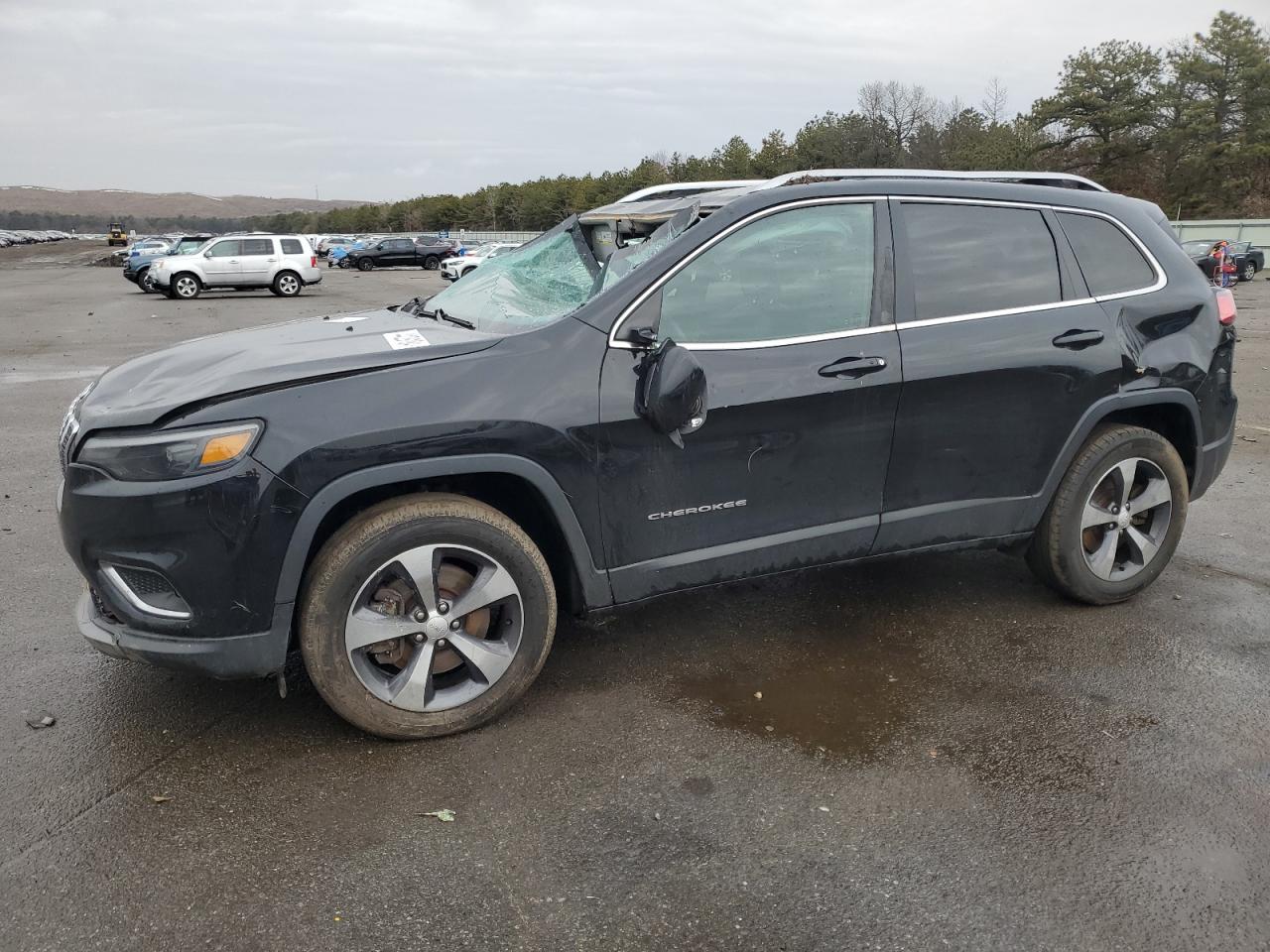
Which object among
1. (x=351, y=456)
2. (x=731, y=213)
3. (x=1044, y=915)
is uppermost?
(x=731, y=213)

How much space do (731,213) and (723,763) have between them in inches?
75.6

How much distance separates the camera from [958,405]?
12.3 ft

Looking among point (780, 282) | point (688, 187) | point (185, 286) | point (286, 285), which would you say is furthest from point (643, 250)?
point (286, 285)

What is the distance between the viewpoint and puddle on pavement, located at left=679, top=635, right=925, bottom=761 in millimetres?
3287

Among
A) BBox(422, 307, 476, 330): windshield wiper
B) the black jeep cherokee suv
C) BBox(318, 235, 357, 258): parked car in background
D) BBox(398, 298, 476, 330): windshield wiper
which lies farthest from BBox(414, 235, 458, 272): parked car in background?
the black jeep cherokee suv

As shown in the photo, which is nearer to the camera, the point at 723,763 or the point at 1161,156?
the point at 723,763

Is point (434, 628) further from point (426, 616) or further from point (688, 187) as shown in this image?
point (688, 187)

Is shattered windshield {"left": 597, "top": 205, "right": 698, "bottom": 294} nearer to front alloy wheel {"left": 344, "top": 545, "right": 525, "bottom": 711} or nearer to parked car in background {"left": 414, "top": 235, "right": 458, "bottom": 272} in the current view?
front alloy wheel {"left": 344, "top": 545, "right": 525, "bottom": 711}

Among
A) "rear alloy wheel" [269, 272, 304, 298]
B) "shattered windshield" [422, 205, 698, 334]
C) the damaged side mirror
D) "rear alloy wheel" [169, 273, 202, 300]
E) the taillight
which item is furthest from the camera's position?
"rear alloy wheel" [269, 272, 304, 298]

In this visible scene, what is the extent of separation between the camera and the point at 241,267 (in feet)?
93.2

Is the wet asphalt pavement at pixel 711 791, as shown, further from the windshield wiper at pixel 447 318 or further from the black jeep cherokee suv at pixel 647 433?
the windshield wiper at pixel 447 318

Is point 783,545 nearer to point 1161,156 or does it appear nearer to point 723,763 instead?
point 723,763

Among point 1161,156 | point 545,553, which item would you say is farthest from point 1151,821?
point 1161,156

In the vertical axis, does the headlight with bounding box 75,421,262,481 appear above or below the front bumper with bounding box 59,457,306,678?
above
